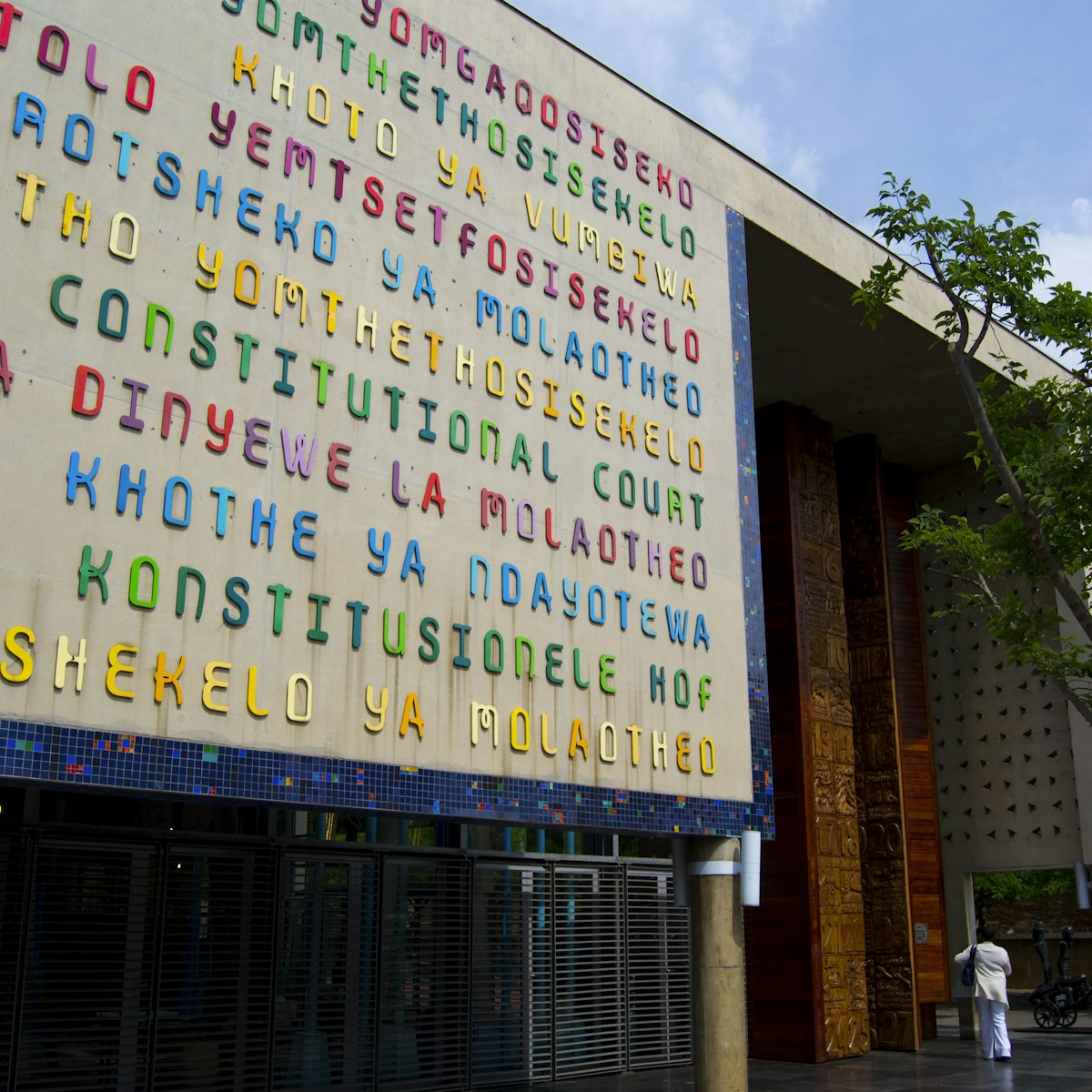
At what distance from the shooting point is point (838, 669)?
19891mm

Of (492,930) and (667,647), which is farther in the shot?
(492,930)

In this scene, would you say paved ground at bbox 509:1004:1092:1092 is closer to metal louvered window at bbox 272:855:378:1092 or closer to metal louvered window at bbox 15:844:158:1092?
metal louvered window at bbox 272:855:378:1092

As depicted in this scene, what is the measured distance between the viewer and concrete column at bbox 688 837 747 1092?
12672mm

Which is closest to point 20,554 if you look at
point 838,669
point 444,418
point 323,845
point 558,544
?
point 444,418

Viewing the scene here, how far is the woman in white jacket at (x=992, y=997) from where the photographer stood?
17.7 meters

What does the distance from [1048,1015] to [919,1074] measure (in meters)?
6.75

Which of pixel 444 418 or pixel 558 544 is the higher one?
pixel 444 418

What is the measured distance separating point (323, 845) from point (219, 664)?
5019 millimetres

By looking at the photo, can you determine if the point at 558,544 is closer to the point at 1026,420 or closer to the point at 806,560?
the point at 806,560

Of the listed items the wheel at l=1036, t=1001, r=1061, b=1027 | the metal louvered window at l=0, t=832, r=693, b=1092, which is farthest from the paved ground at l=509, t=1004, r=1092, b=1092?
the wheel at l=1036, t=1001, r=1061, b=1027

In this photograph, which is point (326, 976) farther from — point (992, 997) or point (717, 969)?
point (992, 997)

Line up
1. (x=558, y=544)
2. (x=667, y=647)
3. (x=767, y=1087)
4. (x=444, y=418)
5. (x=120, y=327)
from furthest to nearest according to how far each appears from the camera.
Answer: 1. (x=767, y=1087)
2. (x=667, y=647)
3. (x=558, y=544)
4. (x=444, y=418)
5. (x=120, y=327)

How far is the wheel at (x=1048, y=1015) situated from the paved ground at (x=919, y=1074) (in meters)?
1.47

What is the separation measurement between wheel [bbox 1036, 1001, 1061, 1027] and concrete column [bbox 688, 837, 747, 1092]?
37.0ft
